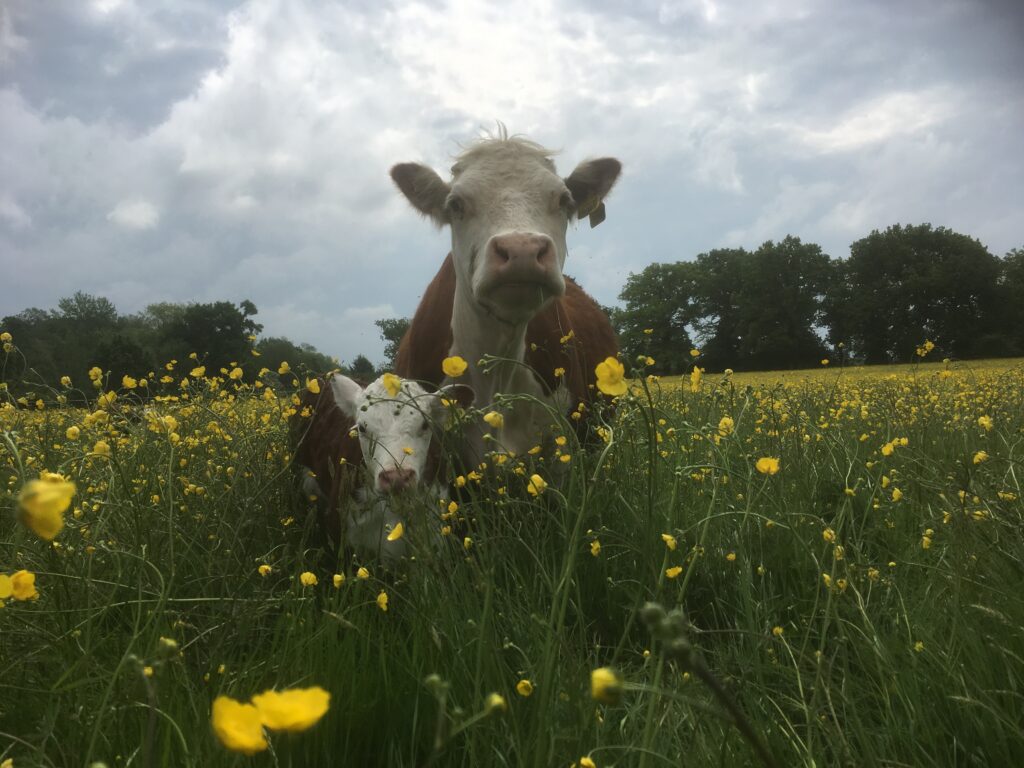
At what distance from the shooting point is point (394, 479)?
2777mm

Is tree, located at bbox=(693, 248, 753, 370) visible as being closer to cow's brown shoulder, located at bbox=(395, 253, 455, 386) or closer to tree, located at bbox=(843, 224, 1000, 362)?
tree, located at bbox=(843, 224, 1000, 362)

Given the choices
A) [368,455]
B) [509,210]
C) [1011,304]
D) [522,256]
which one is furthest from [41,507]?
[1011,304]

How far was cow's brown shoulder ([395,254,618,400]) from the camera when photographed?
186 inches

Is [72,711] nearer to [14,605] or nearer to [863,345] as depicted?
[14,605]

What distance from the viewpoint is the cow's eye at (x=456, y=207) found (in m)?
4.31

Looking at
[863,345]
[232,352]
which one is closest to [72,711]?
[232,352]

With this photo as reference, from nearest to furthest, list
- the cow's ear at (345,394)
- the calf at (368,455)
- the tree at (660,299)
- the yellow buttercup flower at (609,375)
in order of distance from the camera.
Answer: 1. the yellow buttercup flower at (609,375)
2. the calf at (368,455)
3. the cow's ear at (345,394)
4. the tree at (660,299)

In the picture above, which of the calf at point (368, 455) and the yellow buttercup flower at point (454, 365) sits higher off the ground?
the yellow buttercup flower at point (454, 365)

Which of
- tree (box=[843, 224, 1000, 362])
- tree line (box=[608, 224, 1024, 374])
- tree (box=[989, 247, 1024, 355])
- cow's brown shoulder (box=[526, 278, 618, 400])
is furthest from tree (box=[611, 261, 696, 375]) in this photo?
cow's brown shoulder (box=[526, 278, 618, 400])

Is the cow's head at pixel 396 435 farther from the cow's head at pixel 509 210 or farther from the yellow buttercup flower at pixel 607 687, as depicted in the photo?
the yellow buttercup flower at pixel 607 687

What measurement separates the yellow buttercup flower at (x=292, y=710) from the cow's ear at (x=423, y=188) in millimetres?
4358

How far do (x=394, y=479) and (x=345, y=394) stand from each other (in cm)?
163

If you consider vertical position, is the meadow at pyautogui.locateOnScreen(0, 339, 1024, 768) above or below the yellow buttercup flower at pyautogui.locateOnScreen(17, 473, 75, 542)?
below

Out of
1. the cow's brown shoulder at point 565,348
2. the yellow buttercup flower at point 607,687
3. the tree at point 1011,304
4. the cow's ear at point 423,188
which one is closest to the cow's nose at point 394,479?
the cow's brown shoulder at point 565,348
